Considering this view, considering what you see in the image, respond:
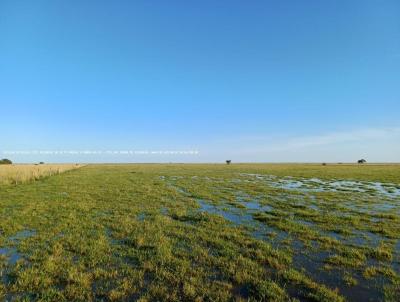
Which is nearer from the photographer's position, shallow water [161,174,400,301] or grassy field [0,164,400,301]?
grassy field [0,164,400,301]

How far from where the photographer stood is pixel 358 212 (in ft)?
55.2

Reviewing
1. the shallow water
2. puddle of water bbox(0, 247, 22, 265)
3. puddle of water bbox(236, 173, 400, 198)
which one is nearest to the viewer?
the shallow water

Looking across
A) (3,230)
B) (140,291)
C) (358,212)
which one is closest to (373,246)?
(358,212)

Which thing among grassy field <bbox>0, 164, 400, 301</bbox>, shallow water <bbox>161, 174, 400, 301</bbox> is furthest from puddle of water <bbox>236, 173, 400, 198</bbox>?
grassy field <bbox>0, 164, 400, 301</bbox>

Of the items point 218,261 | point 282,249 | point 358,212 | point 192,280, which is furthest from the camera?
point 358,212

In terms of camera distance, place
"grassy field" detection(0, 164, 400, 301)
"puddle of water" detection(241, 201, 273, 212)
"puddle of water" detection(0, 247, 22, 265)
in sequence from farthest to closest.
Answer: "puddle of water" detection(241, 201, 273, 212)
"puddle of water" detection(0, 247, 22, 265)
"grassy field" detection(0, 164, 400, 301)

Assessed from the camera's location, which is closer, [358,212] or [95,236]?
[95,236]

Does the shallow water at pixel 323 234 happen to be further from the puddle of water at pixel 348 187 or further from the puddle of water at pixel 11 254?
the puddle of water at pixel 11 254

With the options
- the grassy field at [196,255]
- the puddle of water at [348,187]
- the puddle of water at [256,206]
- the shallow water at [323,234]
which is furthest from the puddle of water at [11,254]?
the puddle of water at [348,187]

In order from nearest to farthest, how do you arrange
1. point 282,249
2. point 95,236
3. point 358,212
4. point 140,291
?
1. point 140,291
2. point 282,249
3. point 95,236
4. point 358,212

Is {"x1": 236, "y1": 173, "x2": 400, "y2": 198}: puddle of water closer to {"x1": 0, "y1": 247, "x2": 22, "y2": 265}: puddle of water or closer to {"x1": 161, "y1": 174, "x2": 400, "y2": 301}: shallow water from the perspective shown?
{"x1": 161, "y1": 174, "x2": 400, "y2": 301}: shallow water

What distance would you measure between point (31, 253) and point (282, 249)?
8846 millimetres

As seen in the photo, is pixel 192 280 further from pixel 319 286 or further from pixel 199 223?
pixel 199 223

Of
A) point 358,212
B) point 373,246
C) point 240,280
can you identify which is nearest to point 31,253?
point 240,280
